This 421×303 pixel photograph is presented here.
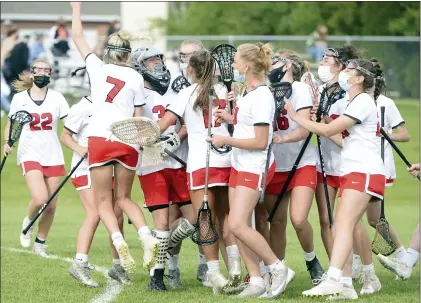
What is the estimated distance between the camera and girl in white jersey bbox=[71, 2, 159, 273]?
9.45 m

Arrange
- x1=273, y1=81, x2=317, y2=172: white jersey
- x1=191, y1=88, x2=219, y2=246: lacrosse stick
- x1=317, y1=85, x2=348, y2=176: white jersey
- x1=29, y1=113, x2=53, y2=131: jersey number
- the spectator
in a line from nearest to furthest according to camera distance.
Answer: x1=191, y1=88, x2=219, y2=246: lacrosse stick < x1=273, y1=81, x2=317, y2=172: white jersey < x1=317, y1=85, x2=348, y2=176: white jersey < x1=29, y1=113, x2=53, y2=131: jersey number < the spectator

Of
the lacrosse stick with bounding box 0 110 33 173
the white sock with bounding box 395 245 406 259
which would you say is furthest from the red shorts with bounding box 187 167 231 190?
the lacrosse stick with bounding box 0 110 33 173

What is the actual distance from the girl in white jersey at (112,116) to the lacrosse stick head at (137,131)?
0.61ft

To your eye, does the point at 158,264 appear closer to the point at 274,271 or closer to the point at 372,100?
the point at 274,271

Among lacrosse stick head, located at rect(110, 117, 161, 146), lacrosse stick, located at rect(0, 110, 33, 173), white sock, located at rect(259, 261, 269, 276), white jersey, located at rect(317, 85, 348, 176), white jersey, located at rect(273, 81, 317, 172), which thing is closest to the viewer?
lacrosse stick head, located at rect(110, 117, 161, 146)

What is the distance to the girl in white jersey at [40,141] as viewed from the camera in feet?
41.2

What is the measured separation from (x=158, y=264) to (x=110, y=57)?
190 cm

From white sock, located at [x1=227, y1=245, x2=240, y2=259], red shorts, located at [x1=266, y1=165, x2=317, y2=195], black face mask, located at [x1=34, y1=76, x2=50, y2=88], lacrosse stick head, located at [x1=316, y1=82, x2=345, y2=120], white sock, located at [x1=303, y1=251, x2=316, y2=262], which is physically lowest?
white sock, located at [x1=303, y1=251, x2=316, y2=262]

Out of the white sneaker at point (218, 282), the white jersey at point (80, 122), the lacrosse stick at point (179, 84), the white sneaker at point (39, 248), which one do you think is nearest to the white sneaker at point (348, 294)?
the white sneaker at point (218, 282)

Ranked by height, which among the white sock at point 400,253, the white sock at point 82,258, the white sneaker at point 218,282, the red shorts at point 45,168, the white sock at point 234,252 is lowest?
the white sock at point 400,253

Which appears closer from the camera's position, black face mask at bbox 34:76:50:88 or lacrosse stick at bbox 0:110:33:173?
lacrosse stick at bbox 0:110:33:173

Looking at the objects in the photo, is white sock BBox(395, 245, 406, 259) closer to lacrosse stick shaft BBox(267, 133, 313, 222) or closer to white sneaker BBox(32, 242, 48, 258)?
lacrosse stick shaft BBox(267, 133, 313, 222)

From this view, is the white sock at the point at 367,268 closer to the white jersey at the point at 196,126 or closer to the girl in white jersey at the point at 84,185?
the white jersey at the point at 196,126

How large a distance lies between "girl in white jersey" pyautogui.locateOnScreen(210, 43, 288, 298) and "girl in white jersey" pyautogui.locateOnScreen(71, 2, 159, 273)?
869 mm
